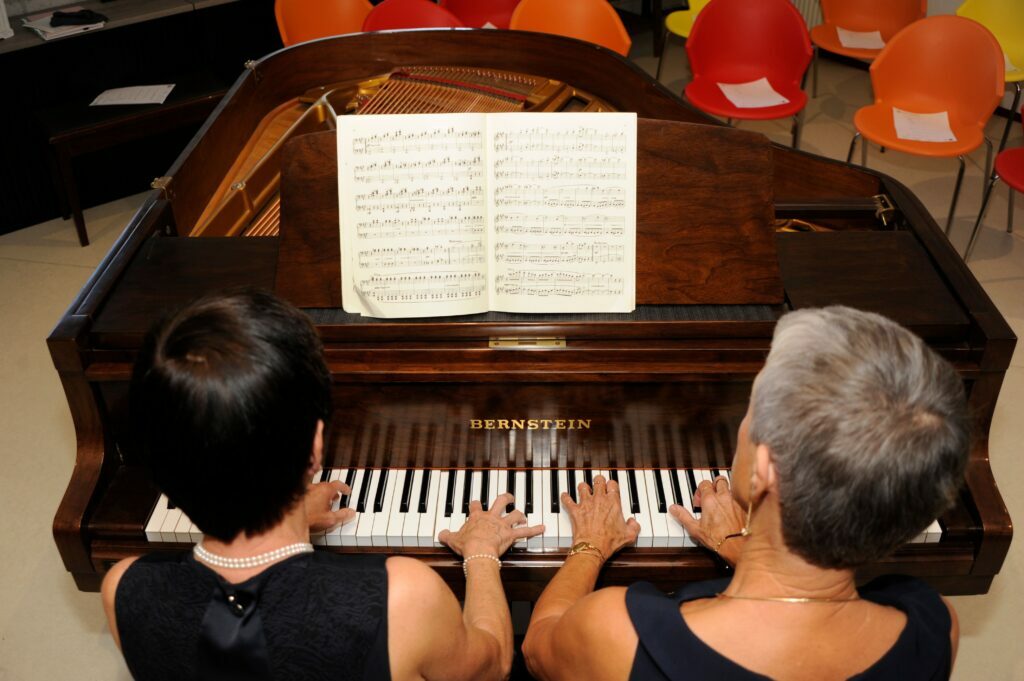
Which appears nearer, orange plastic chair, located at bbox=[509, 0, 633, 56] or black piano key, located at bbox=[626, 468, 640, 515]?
black piano key, located at bbox=[626, 468, 640, 515]

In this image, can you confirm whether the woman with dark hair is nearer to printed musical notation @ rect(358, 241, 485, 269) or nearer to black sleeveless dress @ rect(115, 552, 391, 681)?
black sleeveless dress @ rect(115, 552, 391, 681)

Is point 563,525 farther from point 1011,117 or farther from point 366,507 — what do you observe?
point 1011,117

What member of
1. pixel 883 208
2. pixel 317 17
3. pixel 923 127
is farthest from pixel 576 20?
pixel 883 208

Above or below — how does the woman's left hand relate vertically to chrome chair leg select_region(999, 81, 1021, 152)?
above

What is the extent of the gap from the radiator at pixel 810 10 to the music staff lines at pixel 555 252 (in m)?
5.90

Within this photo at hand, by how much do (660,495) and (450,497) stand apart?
53cm

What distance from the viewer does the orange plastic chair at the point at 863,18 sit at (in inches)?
228

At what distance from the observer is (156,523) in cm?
233

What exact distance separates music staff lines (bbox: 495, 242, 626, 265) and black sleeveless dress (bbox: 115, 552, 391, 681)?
0.88m

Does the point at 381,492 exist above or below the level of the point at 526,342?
below

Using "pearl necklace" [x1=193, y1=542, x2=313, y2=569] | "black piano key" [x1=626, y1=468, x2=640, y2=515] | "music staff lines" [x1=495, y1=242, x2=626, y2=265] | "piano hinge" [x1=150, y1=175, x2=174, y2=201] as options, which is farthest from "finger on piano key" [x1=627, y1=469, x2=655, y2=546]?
"piano hinge" [x1=150, y1=175, x2=174, y2=201]

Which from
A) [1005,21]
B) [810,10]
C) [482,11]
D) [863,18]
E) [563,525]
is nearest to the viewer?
[563,525]

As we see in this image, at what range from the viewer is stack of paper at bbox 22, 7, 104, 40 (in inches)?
198

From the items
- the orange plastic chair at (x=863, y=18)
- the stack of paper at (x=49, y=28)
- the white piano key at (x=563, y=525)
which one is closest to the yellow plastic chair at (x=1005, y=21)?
the orange plastic chair at (x=863, y=18)
